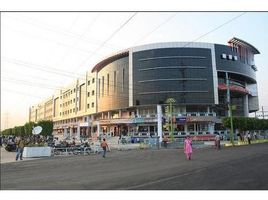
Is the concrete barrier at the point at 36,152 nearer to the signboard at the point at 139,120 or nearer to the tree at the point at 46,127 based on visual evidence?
the tree at the point at 46,127

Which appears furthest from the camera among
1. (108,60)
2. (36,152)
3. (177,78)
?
(108,60)

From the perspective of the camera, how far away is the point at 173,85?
6531 cm

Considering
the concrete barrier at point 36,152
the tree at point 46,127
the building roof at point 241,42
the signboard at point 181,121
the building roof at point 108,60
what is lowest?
the concrete barrier at point 36,152

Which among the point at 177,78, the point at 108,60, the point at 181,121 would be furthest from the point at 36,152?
the point at 108,60

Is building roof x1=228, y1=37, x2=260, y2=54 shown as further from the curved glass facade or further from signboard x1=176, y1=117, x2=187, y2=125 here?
signboard x1=176, y1=117, x2=187, y2=125

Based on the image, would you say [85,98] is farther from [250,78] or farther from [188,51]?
[250,78]

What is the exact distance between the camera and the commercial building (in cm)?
6456

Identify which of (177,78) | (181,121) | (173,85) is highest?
(177,78)

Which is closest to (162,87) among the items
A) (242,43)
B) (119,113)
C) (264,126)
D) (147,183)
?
(119,113)

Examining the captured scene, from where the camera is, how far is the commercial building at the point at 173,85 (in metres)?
64.6

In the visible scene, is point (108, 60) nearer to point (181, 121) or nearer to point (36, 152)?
point (181, 121)

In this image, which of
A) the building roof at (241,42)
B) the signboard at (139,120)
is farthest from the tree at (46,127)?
the building roof at (241,42)

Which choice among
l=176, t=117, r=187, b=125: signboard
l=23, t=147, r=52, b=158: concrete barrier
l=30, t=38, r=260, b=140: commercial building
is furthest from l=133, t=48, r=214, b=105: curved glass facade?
l=23, t=147, r=52, b=158: concrete barrier

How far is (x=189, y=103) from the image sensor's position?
64.3m
